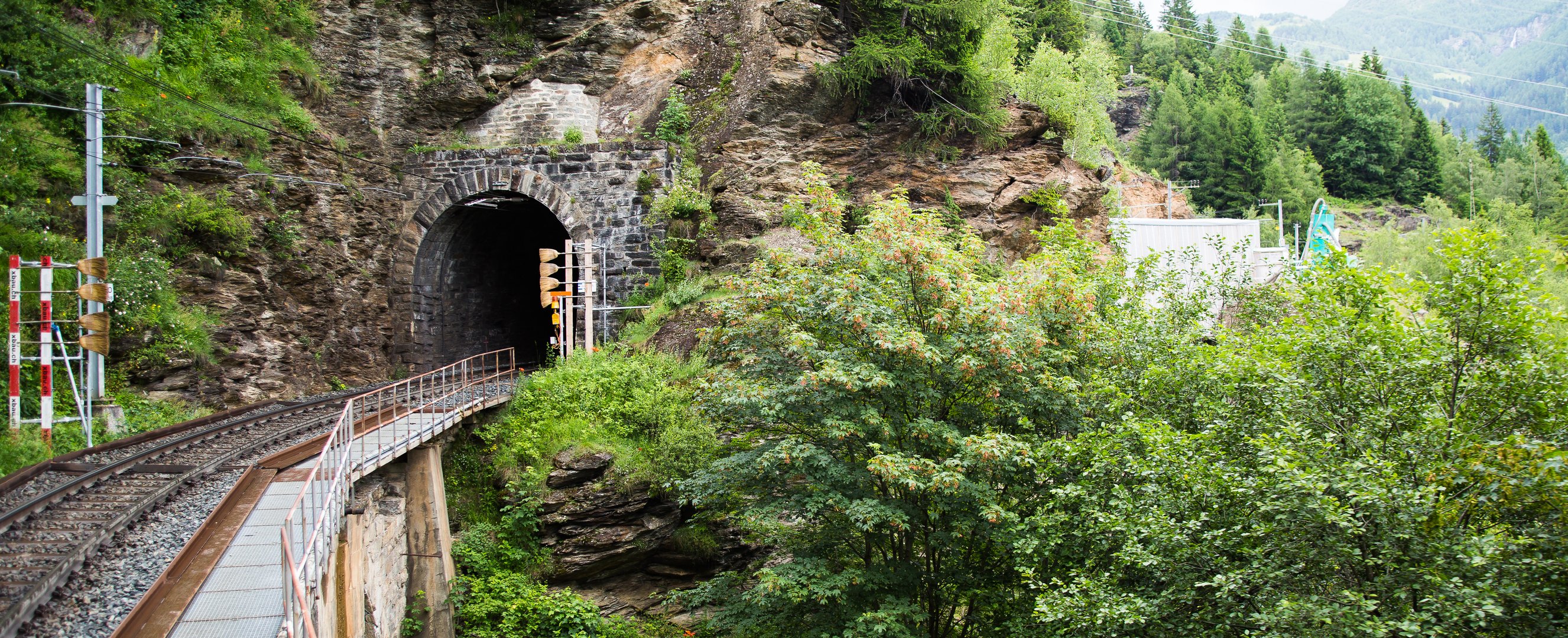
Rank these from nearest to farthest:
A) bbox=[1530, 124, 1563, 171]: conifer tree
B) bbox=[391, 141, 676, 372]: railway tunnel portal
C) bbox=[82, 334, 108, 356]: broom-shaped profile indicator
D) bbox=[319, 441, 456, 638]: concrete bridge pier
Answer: bbox=[319, 441, 456, 638]: concrete bridge pier → bbox=[82, 334, 108, 356]: broom-shaped profile indicator → bbox=[391, 141, 676, 372]: railway tunnel portal → bbox=[1530, 124, 1563, 171]: conifer tree

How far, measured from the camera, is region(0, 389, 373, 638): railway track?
7891 mm

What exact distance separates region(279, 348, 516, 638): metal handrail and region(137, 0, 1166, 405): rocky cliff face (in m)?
3.73

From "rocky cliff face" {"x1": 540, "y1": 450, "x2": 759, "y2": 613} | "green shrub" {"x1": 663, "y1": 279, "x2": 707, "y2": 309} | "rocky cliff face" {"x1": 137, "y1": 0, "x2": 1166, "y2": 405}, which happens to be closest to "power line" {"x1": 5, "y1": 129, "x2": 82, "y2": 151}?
"rocky cliff face" {"x1": 137, "y1": 0, "x2": 1166, "y2": 405}

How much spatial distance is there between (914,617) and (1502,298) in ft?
22.9

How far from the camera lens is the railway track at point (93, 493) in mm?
7891

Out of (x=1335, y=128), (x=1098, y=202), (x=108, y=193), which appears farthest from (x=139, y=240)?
(x=1335, y=128)

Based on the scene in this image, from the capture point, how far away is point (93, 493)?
10.6m

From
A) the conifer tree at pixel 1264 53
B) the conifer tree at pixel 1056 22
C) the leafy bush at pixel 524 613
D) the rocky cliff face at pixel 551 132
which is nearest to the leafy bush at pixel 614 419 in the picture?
the leafy bush at pixel 524 613

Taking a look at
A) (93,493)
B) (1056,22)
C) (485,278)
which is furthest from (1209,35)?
(93,493)

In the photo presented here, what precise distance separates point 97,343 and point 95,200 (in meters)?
2.19

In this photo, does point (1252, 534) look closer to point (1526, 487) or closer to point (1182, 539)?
point (1182, 539)

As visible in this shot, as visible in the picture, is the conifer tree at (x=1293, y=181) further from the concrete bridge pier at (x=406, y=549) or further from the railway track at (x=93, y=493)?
the railway track at (x=93, y=493)

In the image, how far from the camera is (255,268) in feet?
63.9

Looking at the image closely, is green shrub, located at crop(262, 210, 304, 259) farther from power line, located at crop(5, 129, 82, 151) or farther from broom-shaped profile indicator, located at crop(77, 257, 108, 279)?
broom-shaped profile indicator, located at crop(77, 257, 108, 279)
